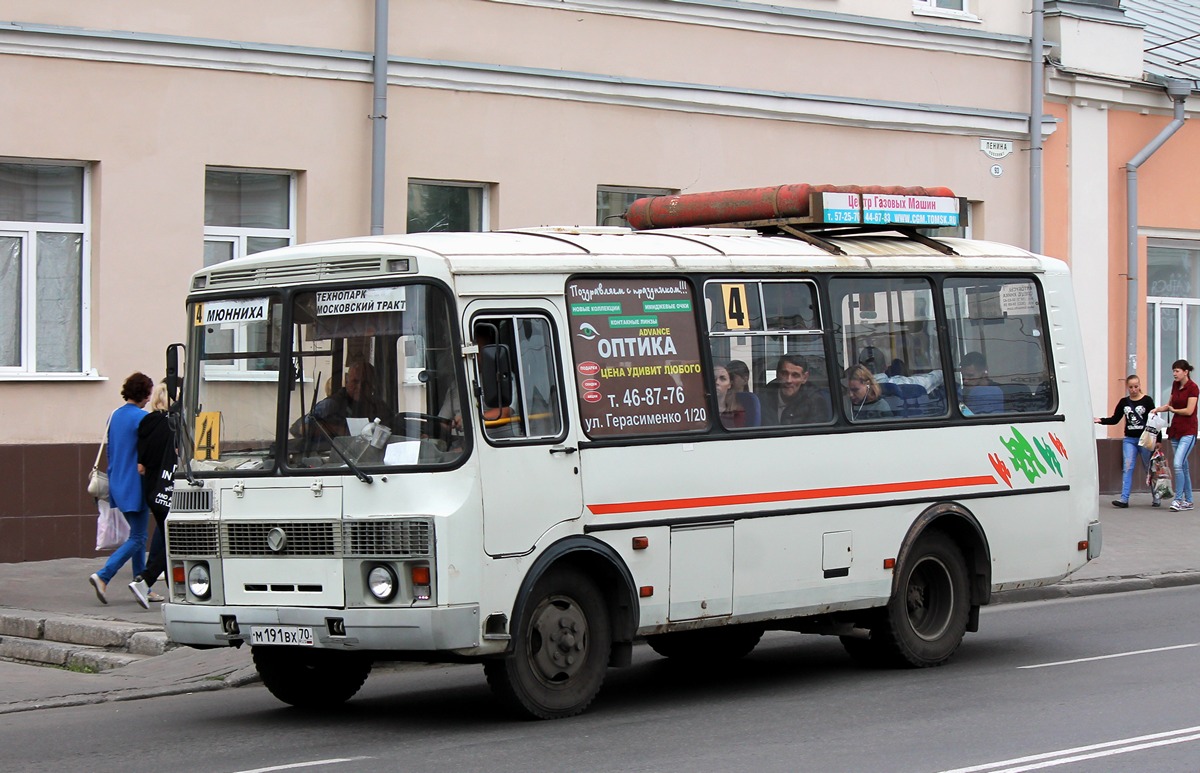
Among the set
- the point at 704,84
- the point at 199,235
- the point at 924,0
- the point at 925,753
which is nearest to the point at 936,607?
the point at 925,753

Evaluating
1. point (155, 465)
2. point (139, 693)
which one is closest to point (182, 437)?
point (139, 693)

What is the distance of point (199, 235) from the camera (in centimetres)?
1655

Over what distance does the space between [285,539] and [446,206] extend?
9.87 meters

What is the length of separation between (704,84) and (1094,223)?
6.60m

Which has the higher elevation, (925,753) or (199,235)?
(199,235)

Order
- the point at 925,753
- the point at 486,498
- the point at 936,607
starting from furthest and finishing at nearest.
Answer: the point at 936,607 < the point at 486,498 < the point at 925,753

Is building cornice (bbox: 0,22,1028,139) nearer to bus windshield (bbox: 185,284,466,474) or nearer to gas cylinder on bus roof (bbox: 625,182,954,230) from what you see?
gas cylinder on bus roof (bbox: 625,182,954,230)

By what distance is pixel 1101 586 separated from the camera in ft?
51.5

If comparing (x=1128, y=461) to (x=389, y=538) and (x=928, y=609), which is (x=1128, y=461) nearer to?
(x=928, y=609)

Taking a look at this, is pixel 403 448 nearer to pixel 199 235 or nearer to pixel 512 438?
pixel 512 438

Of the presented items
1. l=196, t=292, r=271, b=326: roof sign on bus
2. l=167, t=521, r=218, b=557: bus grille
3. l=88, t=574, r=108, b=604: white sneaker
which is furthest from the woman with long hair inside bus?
l=88, t=574, r=108, b=604: white sneaker

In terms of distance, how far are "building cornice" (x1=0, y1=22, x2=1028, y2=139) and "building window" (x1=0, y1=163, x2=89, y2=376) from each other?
3.87 feet

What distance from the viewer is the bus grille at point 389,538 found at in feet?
28.0

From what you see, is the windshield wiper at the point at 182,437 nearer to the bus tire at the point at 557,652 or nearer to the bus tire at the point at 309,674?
the bus tire at the point at 309,674
